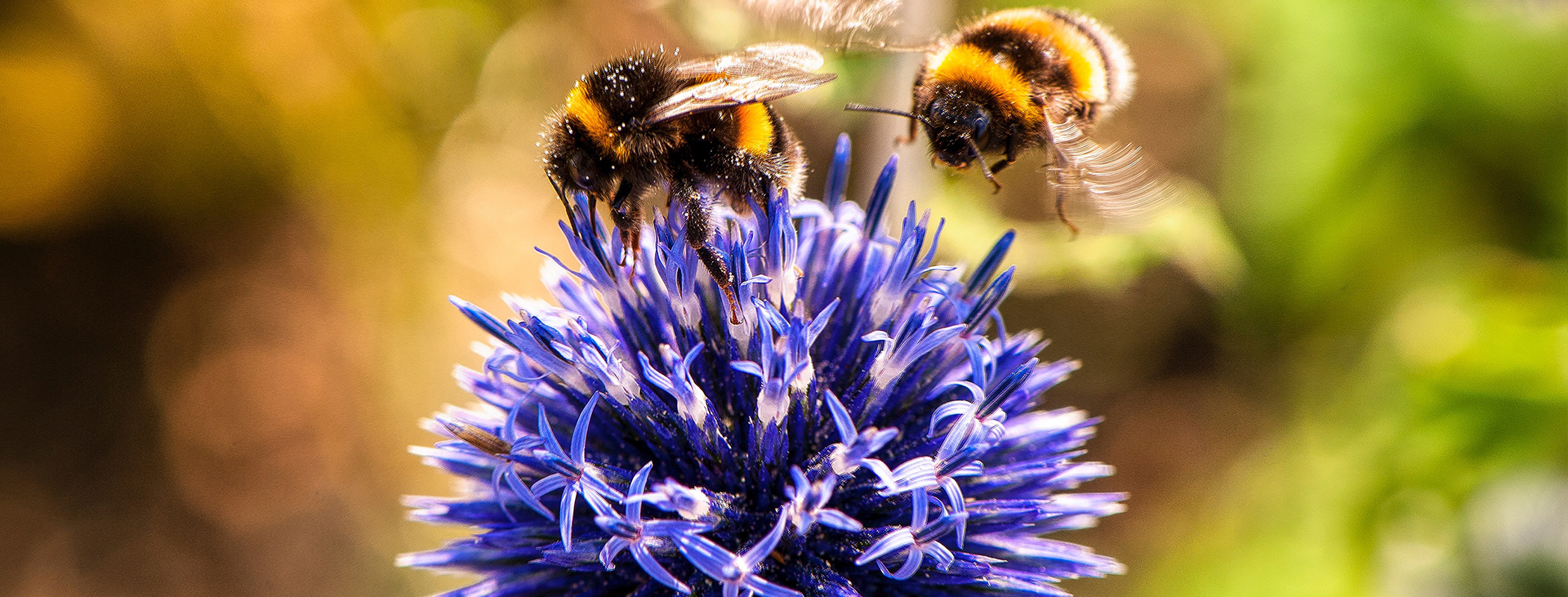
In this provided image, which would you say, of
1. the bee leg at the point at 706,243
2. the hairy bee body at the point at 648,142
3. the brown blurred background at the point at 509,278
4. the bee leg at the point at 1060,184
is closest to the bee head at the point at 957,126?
the bee leg at the point at 1060,184

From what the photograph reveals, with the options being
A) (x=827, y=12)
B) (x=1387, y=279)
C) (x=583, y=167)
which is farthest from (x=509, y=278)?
(x=1387, y=279)

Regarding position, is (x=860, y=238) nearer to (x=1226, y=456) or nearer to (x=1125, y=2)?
(x=1125, y=2)

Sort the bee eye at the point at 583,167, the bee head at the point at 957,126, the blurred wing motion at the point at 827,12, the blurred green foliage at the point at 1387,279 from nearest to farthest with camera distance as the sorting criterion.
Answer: the bee eye at the point at 583,167, the bee head at the point at 957,126, the blurred wing motion at the point at 827,12, the blurred green foliage at the point at 1387,279

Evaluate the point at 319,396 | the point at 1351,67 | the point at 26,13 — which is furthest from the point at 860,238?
the point at 26,13

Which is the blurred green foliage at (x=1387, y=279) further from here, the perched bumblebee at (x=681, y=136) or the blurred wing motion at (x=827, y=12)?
the perched bumblebee at (x=681, y=136)

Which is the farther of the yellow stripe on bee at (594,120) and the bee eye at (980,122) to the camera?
the bee eye at (980,122)

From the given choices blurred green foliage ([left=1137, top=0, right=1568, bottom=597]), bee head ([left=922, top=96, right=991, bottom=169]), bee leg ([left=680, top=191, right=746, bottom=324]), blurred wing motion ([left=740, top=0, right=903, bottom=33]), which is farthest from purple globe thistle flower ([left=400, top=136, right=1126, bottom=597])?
blurred green foliage ([left=1137, top=0, right=1568, bottom=597])
